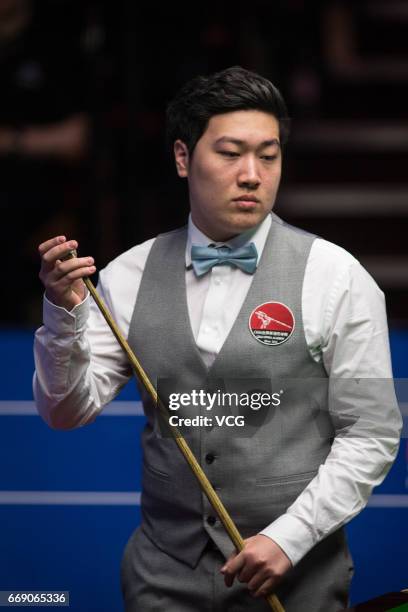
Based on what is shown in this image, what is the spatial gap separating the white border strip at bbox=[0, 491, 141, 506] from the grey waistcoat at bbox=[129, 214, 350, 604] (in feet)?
2.49

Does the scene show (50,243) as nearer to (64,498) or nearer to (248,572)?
(248,572)

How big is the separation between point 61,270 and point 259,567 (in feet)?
1.84

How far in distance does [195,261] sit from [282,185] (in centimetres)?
264

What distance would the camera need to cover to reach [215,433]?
1998 millimetres

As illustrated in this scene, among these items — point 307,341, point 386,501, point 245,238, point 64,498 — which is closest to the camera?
point 307,341

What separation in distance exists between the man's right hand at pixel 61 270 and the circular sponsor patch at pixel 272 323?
0.99 ft

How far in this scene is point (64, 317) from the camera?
1.91m

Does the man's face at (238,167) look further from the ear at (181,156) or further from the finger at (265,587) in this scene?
the finger at (265,587)

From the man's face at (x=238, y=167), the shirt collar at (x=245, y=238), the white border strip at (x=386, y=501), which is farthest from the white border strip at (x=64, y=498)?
the man's face at (x=238, y=167)

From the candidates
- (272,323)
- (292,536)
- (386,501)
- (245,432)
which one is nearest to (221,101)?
(272,323)

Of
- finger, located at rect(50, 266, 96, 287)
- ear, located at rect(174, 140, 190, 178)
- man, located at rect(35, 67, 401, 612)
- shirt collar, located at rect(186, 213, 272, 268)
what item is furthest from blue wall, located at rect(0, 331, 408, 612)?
finger, located at rect(50, 266, 96, 287)

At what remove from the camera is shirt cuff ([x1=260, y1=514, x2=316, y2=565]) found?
187cm

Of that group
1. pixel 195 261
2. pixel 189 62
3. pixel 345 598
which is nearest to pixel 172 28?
pixel 189 62

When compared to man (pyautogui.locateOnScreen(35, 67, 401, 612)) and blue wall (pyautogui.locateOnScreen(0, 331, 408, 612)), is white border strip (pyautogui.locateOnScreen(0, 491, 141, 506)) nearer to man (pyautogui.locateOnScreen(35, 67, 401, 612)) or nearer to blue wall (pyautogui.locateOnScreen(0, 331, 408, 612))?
Answer: blue wall (pyautogui.locateOnScreen(0, 331, 408, 612))
